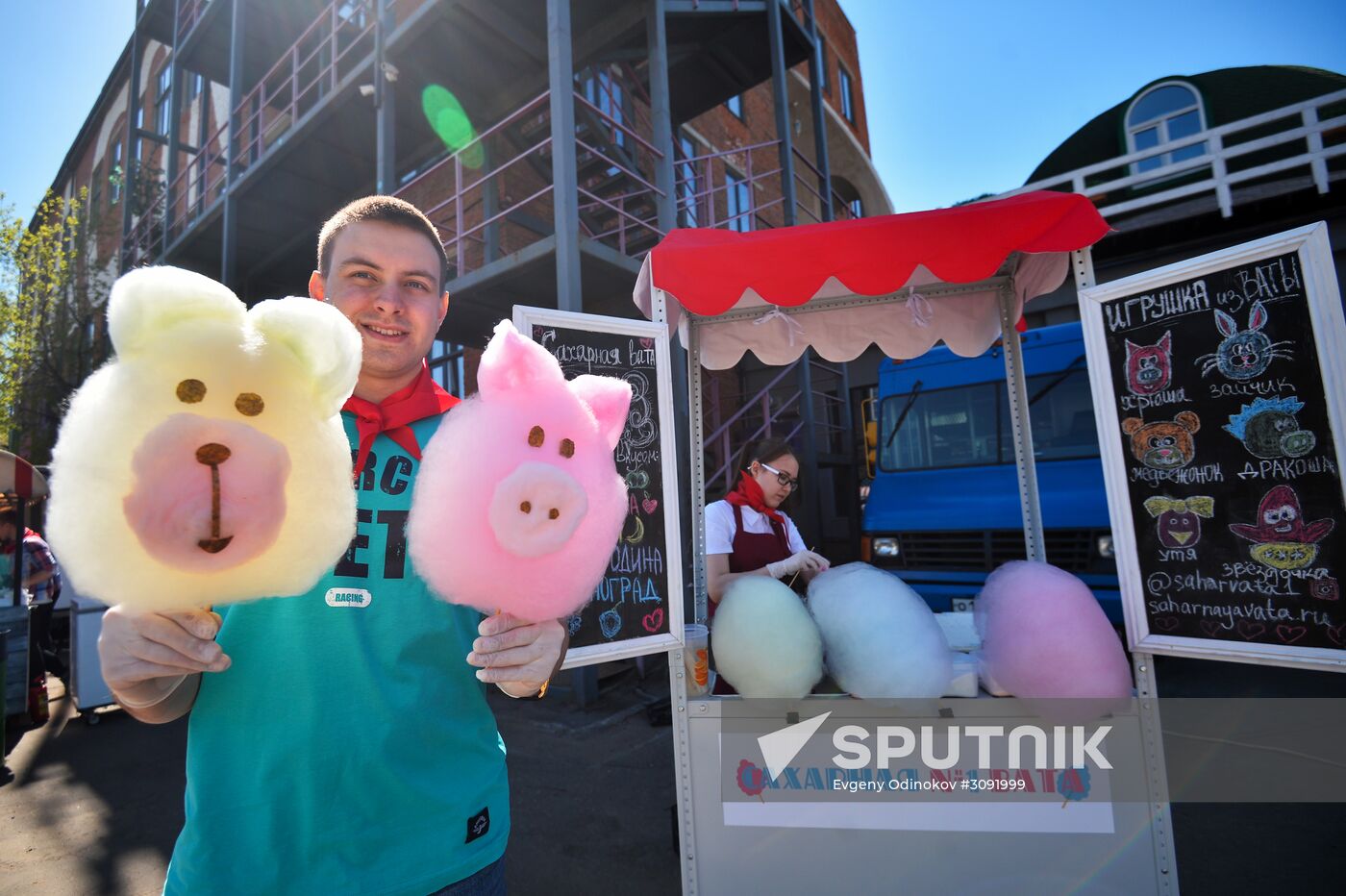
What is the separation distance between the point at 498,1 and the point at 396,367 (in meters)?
7.05

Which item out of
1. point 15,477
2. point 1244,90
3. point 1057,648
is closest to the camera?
point 1057,648

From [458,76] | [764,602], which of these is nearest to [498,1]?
[458,76]

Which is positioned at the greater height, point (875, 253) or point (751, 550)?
point (875, 253)

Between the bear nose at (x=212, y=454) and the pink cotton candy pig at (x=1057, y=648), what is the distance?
8.11 feet

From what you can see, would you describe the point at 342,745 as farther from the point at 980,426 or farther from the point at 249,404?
the point at 980,426

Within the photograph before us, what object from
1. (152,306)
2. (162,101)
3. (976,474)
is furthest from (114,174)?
(152,306)

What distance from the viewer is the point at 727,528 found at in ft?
11.2

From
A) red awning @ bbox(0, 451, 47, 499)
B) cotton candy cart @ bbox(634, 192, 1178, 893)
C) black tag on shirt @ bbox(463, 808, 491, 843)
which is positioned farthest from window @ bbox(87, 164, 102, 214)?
black tag on shirt @ bbox(463, 808, 491, 843)

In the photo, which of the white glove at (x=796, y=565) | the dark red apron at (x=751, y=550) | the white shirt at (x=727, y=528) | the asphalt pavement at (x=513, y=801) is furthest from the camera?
the dark red apron at (x=751, y=550)

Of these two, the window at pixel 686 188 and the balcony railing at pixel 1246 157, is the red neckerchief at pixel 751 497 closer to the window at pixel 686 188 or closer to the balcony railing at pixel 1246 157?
the window at pixel 686 188

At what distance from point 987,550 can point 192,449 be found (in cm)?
506

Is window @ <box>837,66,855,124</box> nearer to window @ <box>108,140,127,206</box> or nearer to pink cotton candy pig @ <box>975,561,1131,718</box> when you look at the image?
pink cotton candy pig @ <box>975,561,1131,718</box>

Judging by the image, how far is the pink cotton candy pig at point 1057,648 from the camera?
7.18 ft

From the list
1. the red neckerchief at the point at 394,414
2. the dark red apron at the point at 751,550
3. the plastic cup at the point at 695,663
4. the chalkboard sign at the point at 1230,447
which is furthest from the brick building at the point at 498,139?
the red neckerchief at the point at 394,414
